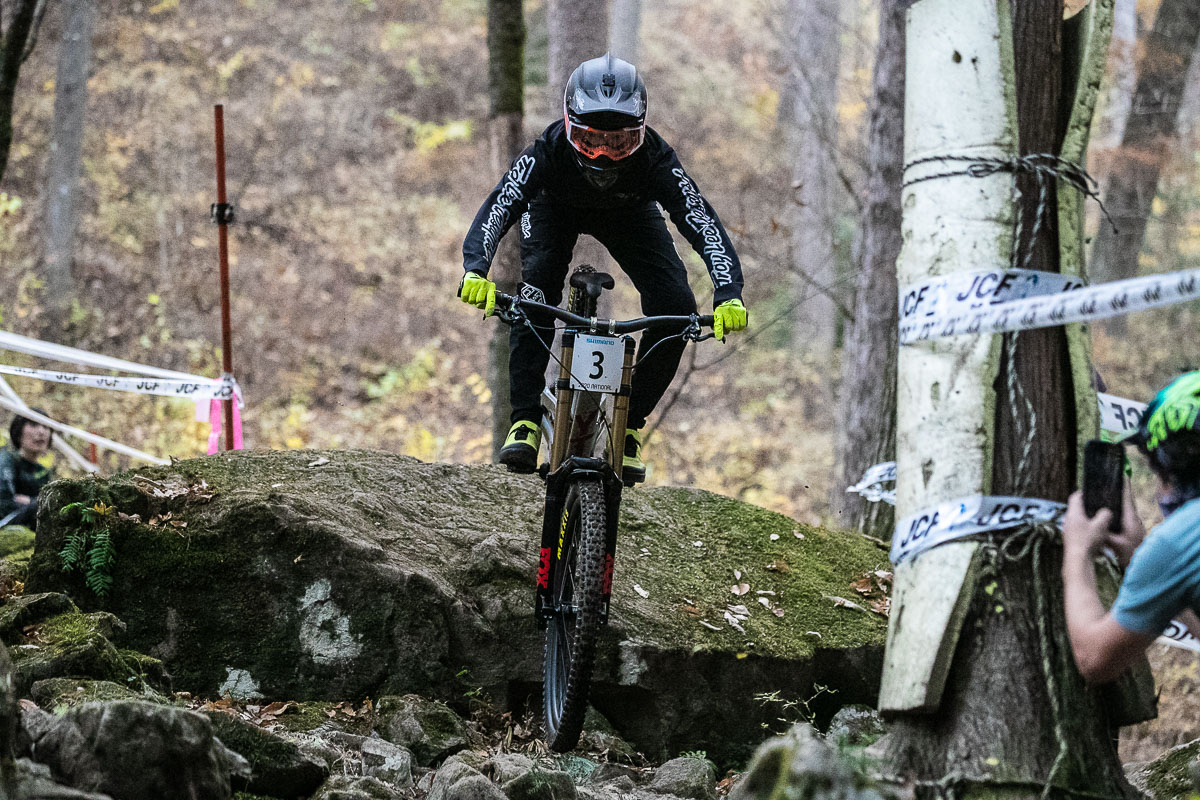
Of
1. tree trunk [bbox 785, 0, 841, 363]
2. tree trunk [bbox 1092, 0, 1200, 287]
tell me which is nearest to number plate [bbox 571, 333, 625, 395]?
tree trunk [bbox 1092, 0, 1200, 287]

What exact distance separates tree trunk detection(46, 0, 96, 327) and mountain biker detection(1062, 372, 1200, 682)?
16609mm

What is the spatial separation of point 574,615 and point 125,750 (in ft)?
6.62

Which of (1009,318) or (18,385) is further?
(18,385)

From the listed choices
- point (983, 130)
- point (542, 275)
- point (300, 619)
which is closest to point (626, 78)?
point (542, 275)

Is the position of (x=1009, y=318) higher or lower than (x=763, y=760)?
higher

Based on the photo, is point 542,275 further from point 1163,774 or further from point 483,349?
point 483,349

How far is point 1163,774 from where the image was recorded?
13.7 feet

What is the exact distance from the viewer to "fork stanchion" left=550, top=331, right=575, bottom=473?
475cm

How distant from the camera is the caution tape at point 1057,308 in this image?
2574mm

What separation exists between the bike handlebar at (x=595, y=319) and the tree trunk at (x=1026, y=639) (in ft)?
5.71

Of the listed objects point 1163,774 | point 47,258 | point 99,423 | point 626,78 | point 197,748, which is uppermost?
point 47,258

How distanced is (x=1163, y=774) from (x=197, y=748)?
337 cm

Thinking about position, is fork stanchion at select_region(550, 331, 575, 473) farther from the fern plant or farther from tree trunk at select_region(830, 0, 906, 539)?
tree trunk at select_region(830, 0, 906, 539)

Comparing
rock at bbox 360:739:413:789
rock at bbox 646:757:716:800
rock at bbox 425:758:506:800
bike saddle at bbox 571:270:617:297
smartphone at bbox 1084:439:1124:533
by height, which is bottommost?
rock at bbox 646:757:716:800
